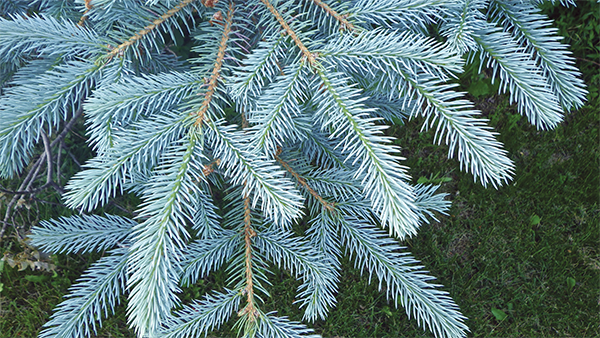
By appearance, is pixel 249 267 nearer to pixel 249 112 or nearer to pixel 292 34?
pixel 249 112

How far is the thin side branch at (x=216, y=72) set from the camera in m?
1.16

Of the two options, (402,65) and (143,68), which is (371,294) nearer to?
(402,65)

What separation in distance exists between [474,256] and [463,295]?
0.73ft

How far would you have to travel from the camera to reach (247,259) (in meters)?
1.41

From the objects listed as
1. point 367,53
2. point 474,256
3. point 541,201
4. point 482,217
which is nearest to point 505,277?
point 474,256

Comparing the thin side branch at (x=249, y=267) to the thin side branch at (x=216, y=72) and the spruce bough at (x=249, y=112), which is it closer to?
the spruce bough at (x=249, y=112)

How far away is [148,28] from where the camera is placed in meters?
1.27

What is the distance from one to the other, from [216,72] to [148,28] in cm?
25

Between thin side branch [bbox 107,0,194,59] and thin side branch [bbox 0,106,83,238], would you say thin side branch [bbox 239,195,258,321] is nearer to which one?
thin side branch [bbox 107,0,194,59]

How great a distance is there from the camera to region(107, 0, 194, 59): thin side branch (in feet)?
4.05

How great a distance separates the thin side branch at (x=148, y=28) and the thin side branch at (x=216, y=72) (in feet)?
0.43

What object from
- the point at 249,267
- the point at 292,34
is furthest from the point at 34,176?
the point at 292,34

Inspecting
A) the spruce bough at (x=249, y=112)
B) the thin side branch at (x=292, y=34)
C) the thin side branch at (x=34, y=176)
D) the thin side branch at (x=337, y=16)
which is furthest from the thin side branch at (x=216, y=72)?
the thin side branch at (x=34, y=176)

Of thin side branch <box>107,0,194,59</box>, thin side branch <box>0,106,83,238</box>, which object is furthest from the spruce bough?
thin side branch <box>0,106,83,238</box>
